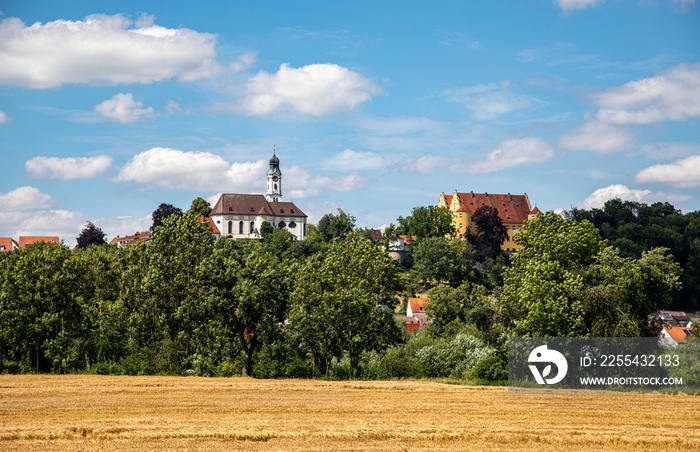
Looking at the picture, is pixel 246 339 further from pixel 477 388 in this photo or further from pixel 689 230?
pixel 689 230

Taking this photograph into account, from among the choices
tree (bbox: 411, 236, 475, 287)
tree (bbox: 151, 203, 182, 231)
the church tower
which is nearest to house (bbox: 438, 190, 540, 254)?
tree (bbox: 411, 236, 475, 287)

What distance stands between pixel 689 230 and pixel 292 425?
13625cm

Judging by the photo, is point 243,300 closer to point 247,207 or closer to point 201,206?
point 201,206

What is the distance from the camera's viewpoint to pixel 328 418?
22.2 metres

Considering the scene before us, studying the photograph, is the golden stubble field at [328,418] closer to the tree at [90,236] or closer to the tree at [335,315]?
the tree at [335,315]

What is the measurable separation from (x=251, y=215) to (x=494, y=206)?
2353 inches

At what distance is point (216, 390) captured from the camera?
97.7ft

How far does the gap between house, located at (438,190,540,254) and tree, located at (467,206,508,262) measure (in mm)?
24712

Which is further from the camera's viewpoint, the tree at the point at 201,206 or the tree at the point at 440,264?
the tree at the point at 201,206

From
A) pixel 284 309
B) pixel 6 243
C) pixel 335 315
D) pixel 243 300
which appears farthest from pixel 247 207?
pixel 243 300

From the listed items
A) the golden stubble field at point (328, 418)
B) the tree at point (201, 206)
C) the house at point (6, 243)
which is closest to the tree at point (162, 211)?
the tree at point (201, 206)

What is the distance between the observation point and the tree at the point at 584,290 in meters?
34.7

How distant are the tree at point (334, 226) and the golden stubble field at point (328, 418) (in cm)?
11739

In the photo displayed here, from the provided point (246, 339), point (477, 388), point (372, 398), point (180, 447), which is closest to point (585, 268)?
point (477, 388)
